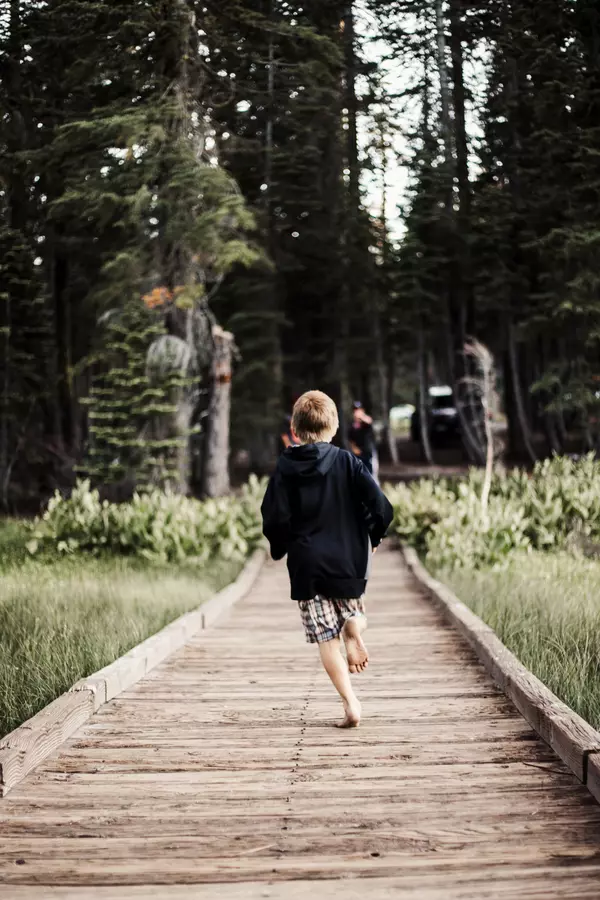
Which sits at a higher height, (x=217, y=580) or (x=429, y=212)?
(x=429, y=212)

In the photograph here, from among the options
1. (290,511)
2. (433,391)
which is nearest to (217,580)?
(290,511)

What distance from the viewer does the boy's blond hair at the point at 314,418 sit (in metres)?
5.61

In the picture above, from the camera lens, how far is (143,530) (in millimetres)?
13617

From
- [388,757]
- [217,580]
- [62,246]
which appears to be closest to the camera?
[388,757]

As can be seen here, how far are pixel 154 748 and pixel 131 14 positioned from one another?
525 inches

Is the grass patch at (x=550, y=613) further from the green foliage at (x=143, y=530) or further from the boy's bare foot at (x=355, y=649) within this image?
the green foliage at (x=143, y=530)

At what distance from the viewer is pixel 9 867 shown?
3645mm

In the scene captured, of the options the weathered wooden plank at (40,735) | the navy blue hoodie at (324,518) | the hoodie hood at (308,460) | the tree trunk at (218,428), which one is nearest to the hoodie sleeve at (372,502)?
the navy blue hoodie at (324,518)

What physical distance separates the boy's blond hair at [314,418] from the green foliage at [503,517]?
23.9 feet

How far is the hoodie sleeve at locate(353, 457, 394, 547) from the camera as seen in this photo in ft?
18.1

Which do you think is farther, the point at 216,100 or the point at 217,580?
the point at 216,100

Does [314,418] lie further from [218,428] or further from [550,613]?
[218,428]

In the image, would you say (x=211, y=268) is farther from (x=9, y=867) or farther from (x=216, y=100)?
(x=9, y=867)

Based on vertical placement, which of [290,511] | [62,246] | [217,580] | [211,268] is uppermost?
[62,246]
